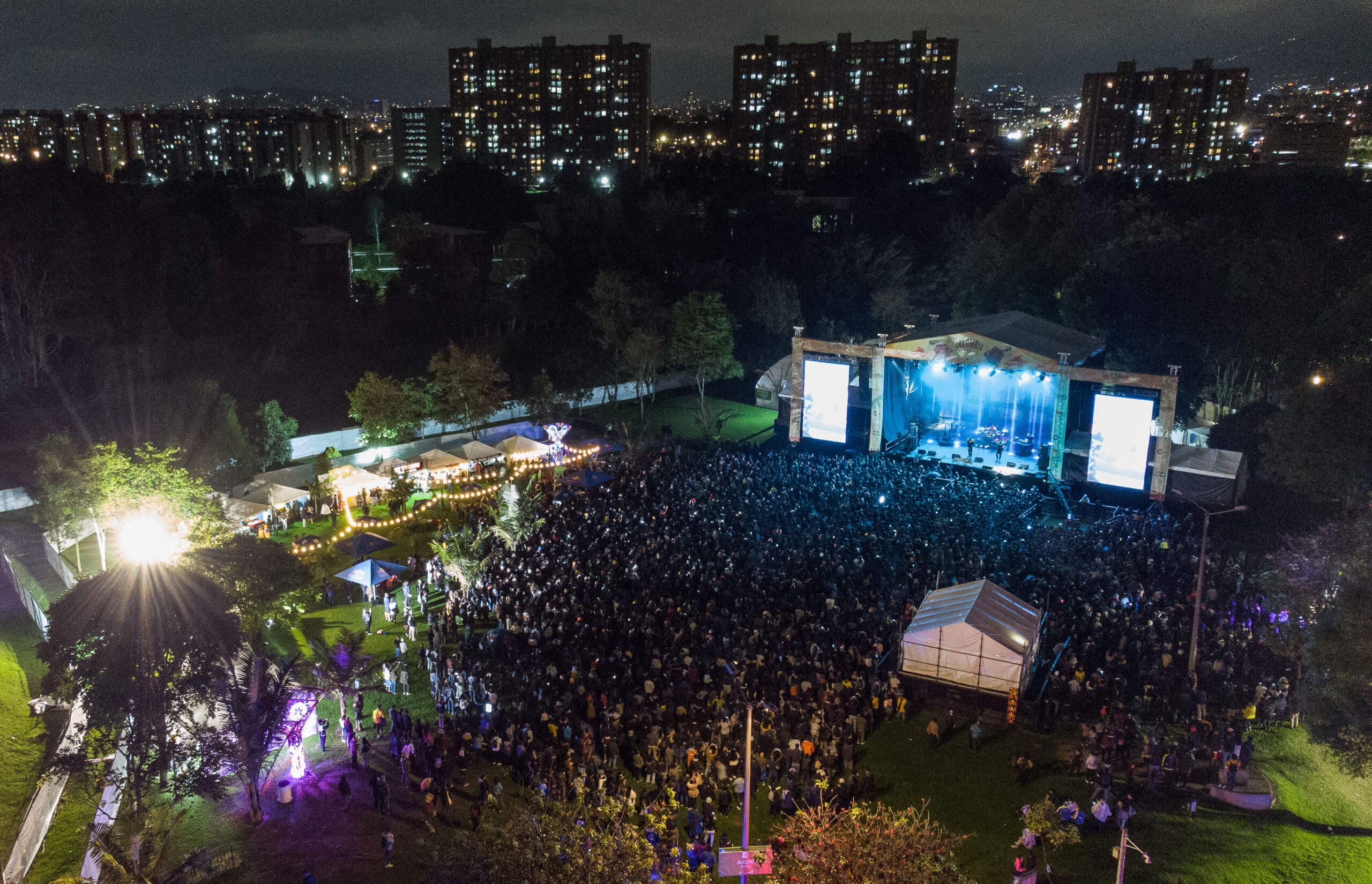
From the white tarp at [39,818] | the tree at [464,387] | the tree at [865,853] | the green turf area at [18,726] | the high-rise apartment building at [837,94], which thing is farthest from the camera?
the high-rise apartment building at [837,94]

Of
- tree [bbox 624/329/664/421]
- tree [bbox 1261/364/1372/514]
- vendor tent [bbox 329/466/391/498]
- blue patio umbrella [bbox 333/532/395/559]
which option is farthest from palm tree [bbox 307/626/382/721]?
tree [bbox 1261/364/1372/514]

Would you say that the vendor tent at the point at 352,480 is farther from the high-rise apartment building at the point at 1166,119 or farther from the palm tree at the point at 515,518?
the high-rise apartment building at the point at 1166,119

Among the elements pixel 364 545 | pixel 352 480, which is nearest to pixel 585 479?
pixel 364 545

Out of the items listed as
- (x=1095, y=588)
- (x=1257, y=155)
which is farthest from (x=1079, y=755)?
(x=1257, y=155)

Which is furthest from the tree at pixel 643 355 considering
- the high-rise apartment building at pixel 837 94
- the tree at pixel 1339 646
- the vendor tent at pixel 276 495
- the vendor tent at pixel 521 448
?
the high-rise apartment building at pixel 837 94

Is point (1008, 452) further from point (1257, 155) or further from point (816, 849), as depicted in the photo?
point (1257, 155)

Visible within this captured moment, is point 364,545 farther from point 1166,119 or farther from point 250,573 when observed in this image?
point 1166,119

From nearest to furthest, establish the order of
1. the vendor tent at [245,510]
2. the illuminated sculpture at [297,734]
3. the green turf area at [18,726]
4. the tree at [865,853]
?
the tree at [865,853] < the illuminated sculpture at [297,734] < the green turf area at [18,726] < the vendor tent at [245,510]
